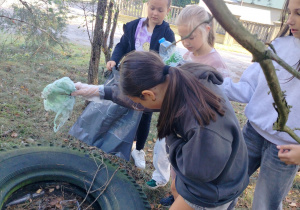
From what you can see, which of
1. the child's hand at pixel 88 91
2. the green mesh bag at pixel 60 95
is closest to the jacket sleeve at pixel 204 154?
the child's hand at pixel 88 91

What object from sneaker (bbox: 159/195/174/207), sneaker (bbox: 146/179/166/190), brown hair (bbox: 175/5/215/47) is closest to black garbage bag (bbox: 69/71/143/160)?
sneaker (bbox: 146/179/166/190)

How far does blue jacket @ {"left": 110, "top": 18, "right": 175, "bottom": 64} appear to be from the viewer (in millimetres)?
2574

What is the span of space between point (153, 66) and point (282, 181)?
1046 mm

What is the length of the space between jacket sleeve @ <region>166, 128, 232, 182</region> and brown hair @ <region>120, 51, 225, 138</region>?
0.06m

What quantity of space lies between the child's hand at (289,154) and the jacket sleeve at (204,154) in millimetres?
430

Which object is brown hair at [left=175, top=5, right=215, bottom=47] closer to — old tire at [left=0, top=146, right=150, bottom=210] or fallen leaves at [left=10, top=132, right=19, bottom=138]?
old tire at [left=0, top=146, right=150, bottom=210]

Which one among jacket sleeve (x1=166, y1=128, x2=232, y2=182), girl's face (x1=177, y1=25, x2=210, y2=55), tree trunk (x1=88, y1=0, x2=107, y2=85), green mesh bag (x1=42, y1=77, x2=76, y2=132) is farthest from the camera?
tree trunk (x1=88, y1=0, x2=107, y2=85)

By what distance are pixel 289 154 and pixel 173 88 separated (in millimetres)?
740

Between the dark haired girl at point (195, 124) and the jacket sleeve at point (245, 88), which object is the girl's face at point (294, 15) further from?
the dark haired girl at point (195, 124)

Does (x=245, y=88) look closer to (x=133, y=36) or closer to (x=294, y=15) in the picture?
(x=294, y=15)

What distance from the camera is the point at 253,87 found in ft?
5.94

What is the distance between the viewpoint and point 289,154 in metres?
1.48

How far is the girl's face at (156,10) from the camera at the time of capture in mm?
2477

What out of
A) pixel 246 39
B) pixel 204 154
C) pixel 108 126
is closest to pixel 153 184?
pixel 108 126
